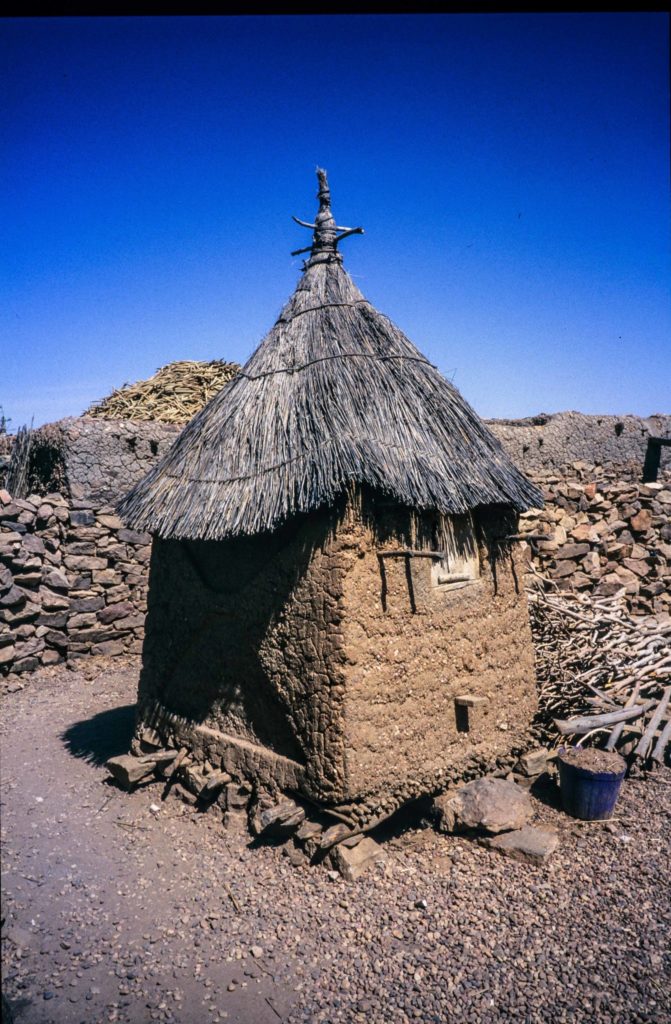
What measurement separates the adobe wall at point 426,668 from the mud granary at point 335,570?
17 mm

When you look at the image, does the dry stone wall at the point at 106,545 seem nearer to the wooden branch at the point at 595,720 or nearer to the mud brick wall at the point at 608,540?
the mud brick wall at the point at 608,540

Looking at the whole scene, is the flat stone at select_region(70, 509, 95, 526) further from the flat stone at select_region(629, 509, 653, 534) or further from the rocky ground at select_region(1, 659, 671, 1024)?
the flat stone at select_region(629, 509, 653, 534)

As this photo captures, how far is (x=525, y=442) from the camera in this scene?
37.1 ft

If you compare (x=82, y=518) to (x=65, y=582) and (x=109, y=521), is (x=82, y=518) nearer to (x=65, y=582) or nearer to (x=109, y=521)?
(x=109, y=521)

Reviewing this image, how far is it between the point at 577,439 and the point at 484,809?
8.51 metres

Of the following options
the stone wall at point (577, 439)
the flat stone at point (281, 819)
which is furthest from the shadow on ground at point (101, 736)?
the stone wall at point (577, 439)

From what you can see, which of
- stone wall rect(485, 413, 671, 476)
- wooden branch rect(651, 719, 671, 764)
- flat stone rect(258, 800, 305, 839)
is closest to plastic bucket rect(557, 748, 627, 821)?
wooden branch rect(651, 719, 671, 764)

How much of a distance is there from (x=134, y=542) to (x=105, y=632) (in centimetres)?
138

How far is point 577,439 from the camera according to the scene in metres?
12.0

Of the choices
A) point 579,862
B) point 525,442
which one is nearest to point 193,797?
point 579,862

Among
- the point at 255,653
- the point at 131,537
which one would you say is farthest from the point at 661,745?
the point at 131,537

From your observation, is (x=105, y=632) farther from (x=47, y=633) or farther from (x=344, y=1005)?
(x=344, y=1005)

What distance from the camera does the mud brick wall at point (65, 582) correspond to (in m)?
8.52

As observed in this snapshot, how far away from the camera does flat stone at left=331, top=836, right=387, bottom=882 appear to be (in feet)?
14.9
